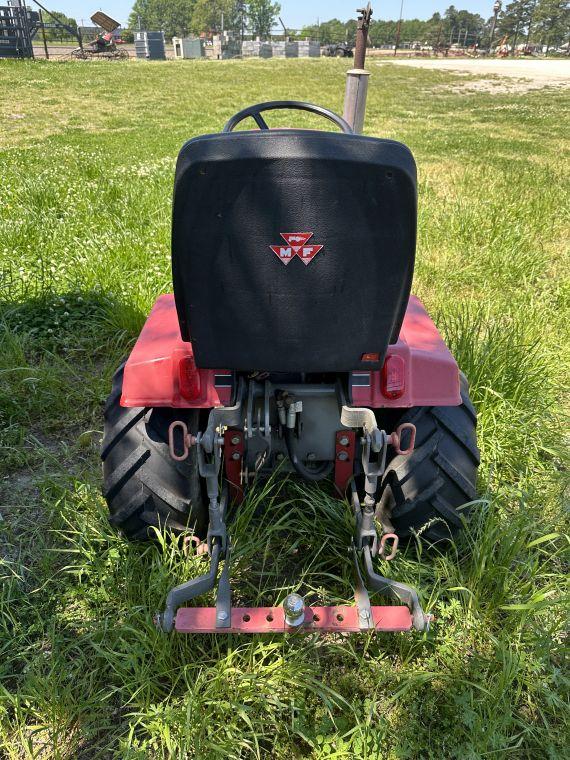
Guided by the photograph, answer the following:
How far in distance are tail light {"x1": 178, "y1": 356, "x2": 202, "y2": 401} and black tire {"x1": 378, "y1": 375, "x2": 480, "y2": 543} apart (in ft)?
2.20

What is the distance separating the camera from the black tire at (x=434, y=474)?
5.77ft

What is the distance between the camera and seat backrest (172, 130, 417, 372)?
1.15 m

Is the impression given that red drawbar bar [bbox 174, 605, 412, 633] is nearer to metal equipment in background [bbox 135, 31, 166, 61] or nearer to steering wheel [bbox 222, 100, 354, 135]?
steering wheel [bbox 222, 100, 354, 135]

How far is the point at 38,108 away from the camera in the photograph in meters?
13.2

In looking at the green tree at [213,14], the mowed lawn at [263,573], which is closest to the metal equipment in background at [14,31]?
the mowed lawn at [263,573]

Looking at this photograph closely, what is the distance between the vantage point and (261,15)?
92.4 metres

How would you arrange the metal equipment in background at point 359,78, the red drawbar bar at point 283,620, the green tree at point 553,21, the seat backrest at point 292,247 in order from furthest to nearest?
the green tree at point 553,21, the metal equipment in background at point 359,78, the red drawbar bar at point 283,620, the seat backrest at point 292,247

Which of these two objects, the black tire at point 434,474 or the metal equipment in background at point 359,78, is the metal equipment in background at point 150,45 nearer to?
the metal equipment in background at point 359,78

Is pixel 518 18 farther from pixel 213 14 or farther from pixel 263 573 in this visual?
pixel 263 573

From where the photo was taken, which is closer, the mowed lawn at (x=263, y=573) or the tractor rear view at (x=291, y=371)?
the tractor rear view at (x=291, y=371)

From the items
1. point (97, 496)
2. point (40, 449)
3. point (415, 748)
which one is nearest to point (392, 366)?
point (415, 748)

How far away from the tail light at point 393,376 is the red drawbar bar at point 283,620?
1.99ft

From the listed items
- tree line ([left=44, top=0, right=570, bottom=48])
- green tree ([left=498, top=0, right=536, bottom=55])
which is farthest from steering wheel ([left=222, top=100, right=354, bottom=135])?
green tree ([left=498, top=0, right=536, bottom=55])

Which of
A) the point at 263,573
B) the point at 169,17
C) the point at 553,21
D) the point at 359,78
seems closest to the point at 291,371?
the point at 263,573
